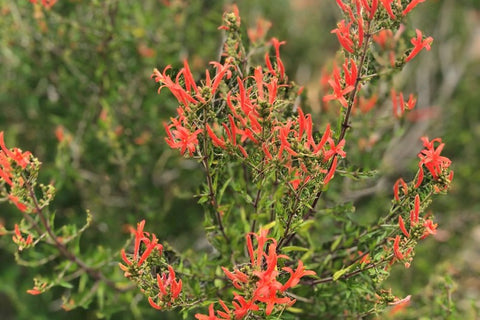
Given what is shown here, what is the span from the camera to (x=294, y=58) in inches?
233

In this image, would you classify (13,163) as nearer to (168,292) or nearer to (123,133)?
(168,292)

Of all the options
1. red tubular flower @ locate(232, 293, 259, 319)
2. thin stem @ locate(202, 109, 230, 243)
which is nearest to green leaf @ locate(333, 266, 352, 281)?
red tubular flower @ locate(232, 293, 259, 319)

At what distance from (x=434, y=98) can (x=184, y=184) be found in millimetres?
2776

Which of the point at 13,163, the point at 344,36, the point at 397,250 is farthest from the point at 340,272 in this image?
the point at 13,163

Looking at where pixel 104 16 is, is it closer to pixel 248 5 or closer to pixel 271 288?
pixel 271 288

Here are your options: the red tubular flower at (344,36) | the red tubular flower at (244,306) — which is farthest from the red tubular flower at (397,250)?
the red tubular flower at (344,36)

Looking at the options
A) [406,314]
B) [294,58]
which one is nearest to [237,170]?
[406,314]

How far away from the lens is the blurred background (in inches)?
112

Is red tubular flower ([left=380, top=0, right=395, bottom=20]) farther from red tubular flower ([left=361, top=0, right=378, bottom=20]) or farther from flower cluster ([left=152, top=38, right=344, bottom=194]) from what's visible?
flower cluster ([left=152, top=38, right=344, bottom=194])

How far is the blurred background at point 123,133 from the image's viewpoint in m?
2.86

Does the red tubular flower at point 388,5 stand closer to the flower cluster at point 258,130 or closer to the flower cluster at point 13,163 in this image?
the flower cluster at point 258,130

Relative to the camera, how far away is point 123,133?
2906 mm

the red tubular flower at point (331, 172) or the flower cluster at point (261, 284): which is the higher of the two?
the red tubular flower at point (331, 172)

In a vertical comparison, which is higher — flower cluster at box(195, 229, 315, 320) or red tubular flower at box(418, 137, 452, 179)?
red tubular flower at box(418, 137, 452, 179)
